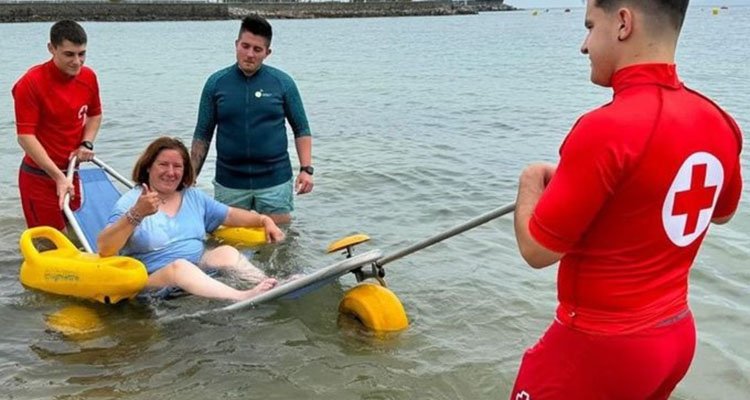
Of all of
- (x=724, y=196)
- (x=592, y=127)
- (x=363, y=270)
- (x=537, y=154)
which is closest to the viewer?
(x=592, y=127)

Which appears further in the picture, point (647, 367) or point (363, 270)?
point (363, 270)

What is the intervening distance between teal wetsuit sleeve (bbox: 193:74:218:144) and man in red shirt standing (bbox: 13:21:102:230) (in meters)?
0.93

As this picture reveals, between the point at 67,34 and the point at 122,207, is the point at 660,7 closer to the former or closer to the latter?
the point at 122,207

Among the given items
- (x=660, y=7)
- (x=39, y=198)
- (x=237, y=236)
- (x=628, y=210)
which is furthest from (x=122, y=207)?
(x=660, y=7)

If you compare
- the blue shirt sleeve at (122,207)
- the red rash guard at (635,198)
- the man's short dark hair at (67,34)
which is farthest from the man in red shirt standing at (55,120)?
the red rash guard at (635,198)

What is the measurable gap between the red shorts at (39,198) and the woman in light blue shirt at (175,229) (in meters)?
1.30

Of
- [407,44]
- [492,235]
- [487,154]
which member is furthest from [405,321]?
[407,44]

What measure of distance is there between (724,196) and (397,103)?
16257 mm

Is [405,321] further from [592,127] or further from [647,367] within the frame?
[592,127]

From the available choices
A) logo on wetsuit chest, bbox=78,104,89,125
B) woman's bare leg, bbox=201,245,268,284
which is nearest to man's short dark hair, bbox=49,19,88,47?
logo on wetsuit chest, bbox=78,104,89,125

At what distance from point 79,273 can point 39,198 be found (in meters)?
1.48

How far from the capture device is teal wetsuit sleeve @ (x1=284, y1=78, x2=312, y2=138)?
Result: 5.92m

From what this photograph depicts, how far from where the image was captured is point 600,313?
6.79 feet

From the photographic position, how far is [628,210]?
195 cm
